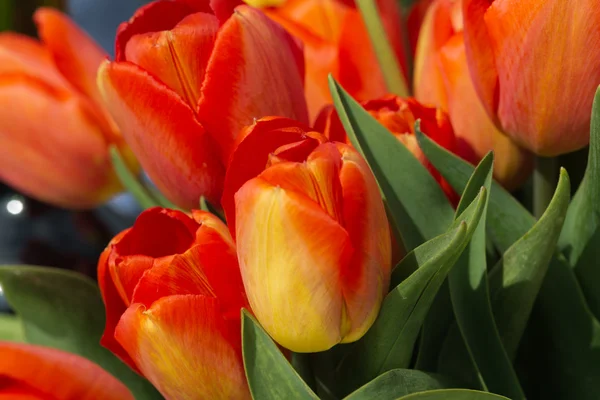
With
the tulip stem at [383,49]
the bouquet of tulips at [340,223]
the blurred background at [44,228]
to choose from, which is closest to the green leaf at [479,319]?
the bouquet of tulips at [340,223]

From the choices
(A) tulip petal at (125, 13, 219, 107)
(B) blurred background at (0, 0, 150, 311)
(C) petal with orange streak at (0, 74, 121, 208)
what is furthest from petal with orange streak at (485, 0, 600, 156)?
(B) blurred background at (0, 0, 150, 311)

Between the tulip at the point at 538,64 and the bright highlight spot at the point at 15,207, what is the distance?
427mm

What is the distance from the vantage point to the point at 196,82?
290mm

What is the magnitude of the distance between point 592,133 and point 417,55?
0.13 meters

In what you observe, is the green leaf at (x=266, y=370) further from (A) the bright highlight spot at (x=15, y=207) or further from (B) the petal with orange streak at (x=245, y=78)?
(A) the bright highlight spot at (x=15, y=207)

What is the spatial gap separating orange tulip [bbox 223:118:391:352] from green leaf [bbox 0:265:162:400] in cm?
13

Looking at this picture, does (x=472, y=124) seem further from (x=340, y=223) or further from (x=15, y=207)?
(x=15, y=207)

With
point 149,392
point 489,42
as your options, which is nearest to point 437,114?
point 489,42

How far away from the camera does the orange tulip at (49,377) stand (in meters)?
0.28

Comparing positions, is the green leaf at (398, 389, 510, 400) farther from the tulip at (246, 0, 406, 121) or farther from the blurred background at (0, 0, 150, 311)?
the blurred background at (0, 0, 150, 311)

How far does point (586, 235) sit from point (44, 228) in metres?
0.43

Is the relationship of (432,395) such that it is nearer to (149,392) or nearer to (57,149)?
(149,392)

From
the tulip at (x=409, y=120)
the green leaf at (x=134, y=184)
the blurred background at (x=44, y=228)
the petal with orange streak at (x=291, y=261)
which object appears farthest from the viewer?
the blurred background at (x=44, y=228)

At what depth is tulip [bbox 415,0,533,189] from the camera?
0.34 metres
